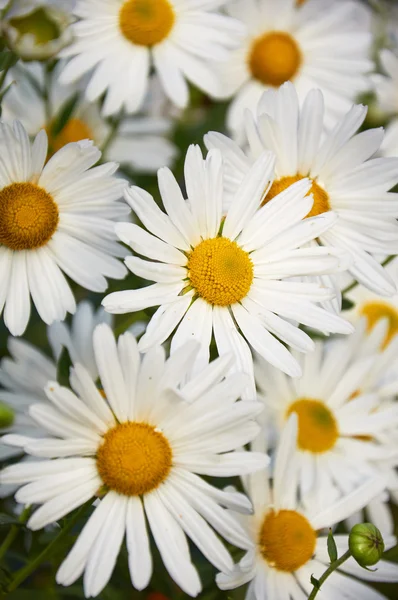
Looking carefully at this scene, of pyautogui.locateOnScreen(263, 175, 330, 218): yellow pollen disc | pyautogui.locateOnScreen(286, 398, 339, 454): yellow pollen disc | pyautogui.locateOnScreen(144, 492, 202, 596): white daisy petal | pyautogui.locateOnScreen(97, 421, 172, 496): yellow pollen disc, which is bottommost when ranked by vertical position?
pyautogui.locateOnScreen(286, 398, 339, 454): yellow pollen disc

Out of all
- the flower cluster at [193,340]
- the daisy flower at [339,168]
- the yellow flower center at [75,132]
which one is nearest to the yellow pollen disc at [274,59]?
the flower cluster at [193,340]

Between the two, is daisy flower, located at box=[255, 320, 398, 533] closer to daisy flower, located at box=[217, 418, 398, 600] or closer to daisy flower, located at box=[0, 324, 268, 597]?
daisy flower, located at box=[217, 418, 398, 600]

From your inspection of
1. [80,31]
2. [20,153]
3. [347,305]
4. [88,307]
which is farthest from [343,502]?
[80,31]

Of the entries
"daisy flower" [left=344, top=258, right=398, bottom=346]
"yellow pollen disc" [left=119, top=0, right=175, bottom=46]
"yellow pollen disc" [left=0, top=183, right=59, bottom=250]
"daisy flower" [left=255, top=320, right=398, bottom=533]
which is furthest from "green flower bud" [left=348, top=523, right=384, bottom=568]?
"yellow pollen disc" [left=119, top=0, right=175, bottom=46]

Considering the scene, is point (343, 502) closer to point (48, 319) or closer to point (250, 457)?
point (250, 457)

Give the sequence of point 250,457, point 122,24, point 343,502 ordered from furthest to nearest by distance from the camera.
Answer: point 122,24 → point 343,502 → point 250,457

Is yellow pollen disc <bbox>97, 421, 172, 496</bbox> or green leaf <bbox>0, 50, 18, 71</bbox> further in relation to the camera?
green leaf <bbox>0, 50, 18, 71</bbox>

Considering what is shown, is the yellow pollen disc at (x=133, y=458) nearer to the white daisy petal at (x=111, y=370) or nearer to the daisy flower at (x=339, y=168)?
the white daisy petal at (x=111, y=370)
